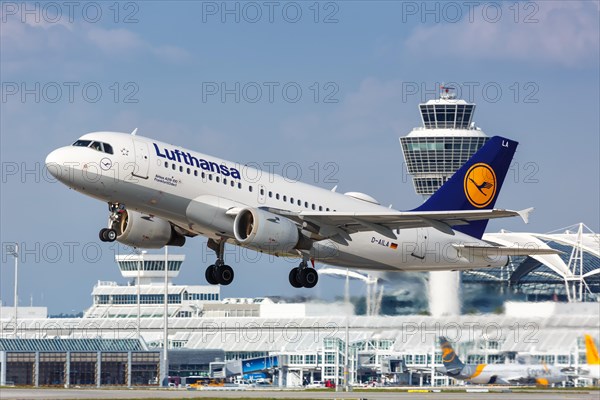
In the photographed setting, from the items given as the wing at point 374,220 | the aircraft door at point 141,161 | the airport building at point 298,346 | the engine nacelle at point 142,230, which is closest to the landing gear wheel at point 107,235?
the engine nacelle at point 142,230

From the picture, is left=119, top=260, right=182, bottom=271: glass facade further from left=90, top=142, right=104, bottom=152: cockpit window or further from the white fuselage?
left=90, top=142, right=104, bottom=152: cockpit window

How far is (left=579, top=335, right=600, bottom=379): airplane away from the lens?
65.8 m

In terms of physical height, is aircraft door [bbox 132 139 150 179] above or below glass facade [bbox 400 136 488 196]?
below

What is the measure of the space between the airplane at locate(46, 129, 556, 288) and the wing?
0.15 ft

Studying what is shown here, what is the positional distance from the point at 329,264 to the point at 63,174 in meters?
14.5

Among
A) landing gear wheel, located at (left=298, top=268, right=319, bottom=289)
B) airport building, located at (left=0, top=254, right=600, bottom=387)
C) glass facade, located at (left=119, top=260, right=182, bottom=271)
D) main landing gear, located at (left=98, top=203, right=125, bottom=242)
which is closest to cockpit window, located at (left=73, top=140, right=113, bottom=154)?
main landing gear, located at (left=98, top=203, right=125, bottom=242)

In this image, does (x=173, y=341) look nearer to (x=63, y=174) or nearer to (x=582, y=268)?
(x=582, y=268)

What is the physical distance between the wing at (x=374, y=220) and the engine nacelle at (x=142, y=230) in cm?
526

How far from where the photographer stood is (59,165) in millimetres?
45875

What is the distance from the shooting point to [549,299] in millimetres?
75438

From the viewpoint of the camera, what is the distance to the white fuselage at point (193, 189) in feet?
152

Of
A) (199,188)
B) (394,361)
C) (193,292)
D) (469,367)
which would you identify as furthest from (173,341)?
(199,188)

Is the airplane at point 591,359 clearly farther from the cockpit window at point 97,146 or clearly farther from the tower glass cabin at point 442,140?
the tower glass cabin at point 442,140

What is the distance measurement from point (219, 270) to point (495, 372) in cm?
3320
